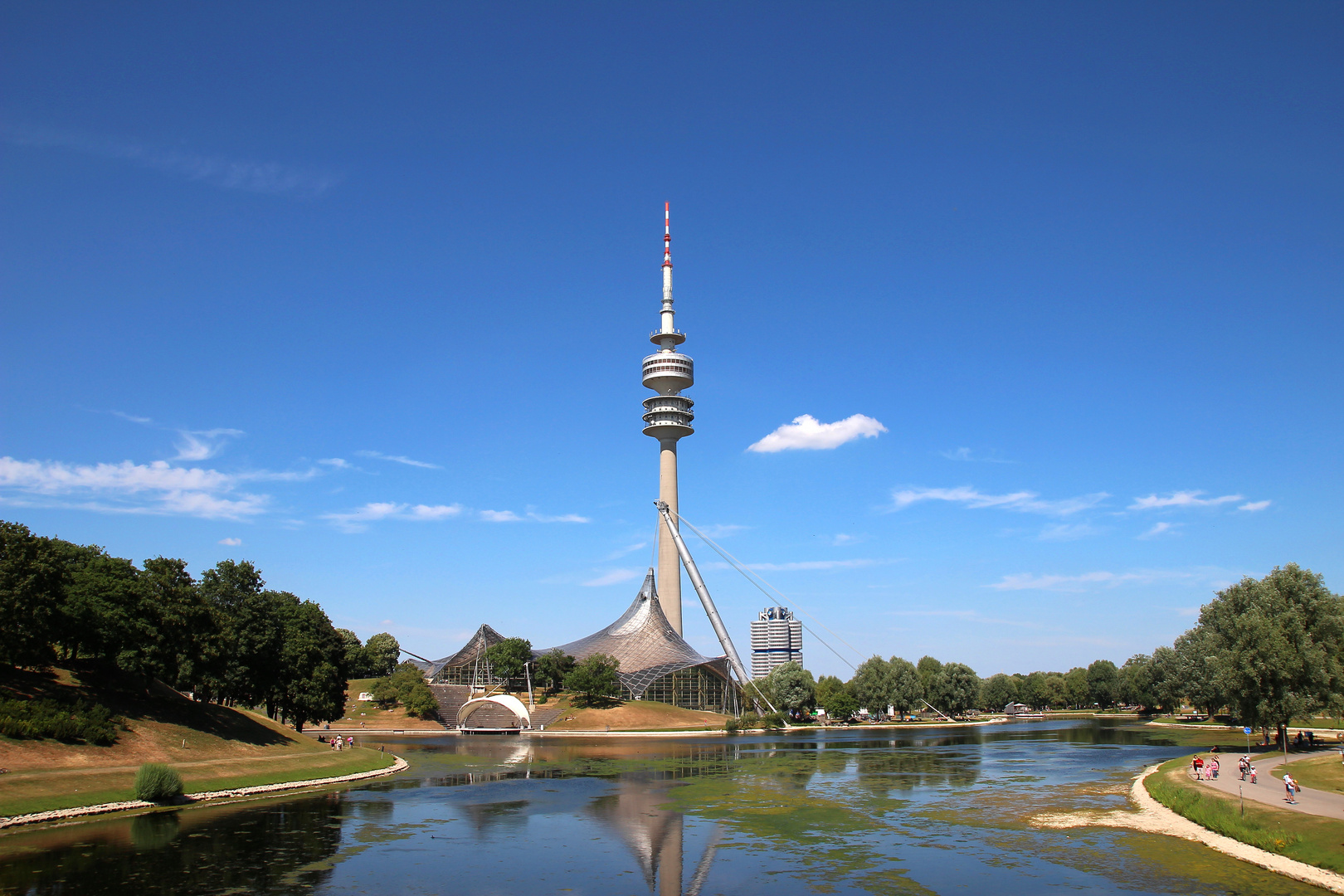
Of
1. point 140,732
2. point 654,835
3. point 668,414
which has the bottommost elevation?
point 654,835

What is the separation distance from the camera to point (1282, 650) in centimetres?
5144

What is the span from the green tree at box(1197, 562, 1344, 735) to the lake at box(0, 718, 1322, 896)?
7.98 m

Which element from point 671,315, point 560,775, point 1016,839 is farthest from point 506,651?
point 1016,839

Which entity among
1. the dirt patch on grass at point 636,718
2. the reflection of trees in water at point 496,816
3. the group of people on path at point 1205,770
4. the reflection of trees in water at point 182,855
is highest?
the group of people on path at point 1205,770

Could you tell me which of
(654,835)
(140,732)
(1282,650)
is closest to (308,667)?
(140,732)

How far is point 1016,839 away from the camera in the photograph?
2933 cm

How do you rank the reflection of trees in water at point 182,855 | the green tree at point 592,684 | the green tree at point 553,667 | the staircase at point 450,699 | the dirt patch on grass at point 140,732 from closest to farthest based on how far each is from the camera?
the reflection of trees in water at point 182,855 < the dirt patch on grass at point 140,732 < the green tree at point 592,684 < the staircase at point 450,699 < the green tree at point 553,667

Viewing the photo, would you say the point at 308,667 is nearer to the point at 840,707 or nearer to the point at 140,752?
the point at 140,752

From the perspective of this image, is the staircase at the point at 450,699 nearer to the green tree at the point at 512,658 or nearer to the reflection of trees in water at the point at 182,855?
the green tree at the point at 512,658

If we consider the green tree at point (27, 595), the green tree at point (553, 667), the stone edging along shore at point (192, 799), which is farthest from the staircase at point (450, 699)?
the green tree at point (27, 595)

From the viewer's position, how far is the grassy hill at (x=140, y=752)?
34.0 meters

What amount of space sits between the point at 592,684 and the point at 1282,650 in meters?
82.2

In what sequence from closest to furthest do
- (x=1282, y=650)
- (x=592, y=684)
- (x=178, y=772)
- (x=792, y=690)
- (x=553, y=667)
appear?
(x=178, y=772), (x=1282, y=650), (x=592, y=684), (x=792, y=690), (x=553, y=667)

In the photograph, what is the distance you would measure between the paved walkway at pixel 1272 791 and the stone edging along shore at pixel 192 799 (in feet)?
137
